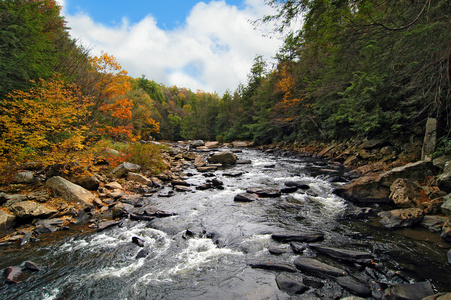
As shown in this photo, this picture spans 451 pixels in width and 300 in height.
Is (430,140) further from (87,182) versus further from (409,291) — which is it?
(87,182)

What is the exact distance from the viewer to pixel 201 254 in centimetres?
420

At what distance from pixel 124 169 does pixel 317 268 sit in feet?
30.0

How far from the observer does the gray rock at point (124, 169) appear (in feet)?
30.3

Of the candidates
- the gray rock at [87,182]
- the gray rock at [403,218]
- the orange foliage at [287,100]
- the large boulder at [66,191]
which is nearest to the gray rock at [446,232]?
the gray rock at [403,218]

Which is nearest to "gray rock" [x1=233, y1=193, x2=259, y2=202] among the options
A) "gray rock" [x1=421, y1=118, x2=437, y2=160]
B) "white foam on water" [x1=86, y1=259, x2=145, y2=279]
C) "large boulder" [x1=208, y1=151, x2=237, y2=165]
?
"white foam on water" [x1=86, y1=259, x2=145, y2=279]

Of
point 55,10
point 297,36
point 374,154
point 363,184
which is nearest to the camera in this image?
point 297,36

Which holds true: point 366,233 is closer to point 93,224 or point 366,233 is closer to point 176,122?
point 93,224

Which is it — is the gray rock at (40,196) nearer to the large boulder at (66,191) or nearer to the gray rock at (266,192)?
the large boulder at (66,191)

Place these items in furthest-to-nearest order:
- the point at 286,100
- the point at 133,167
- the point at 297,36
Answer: the point at 286,100 → the point at 133,167 → the point at 297,36

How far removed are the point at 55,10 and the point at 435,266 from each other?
20.7m

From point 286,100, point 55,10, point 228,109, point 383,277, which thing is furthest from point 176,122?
point 383,277

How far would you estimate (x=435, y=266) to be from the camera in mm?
3314

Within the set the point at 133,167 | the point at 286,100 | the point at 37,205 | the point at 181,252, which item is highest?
the point at 286,100

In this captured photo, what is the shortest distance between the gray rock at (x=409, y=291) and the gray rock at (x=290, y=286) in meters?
1.14
